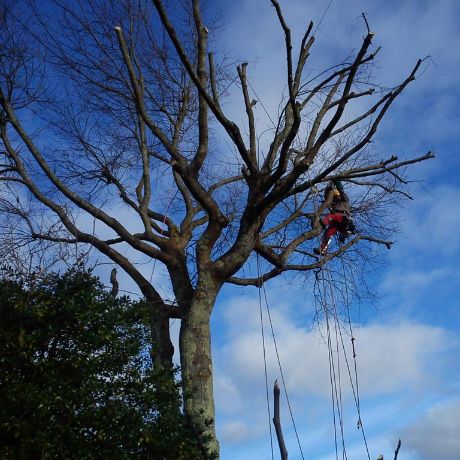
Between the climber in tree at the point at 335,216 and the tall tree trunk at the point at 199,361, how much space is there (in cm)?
174

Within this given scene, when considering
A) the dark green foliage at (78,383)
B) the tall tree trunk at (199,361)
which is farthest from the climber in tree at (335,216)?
the dark green foliage at (78,383)

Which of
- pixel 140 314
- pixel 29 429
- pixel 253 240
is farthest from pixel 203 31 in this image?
pixel 29 429

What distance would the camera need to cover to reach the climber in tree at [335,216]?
8.41 metres

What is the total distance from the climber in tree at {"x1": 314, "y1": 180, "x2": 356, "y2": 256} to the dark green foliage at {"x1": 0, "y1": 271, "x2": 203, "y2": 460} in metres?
3.23

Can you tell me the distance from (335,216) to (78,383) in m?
4.10

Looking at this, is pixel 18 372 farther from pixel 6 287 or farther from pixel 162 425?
pixel 162 425

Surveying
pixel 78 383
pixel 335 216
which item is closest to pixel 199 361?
pixel 78 383

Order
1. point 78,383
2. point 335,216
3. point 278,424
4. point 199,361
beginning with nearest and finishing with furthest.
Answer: point 278,424 < point 78,383 < point 199,361 < point 335,216

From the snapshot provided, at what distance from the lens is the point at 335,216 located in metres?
8.47

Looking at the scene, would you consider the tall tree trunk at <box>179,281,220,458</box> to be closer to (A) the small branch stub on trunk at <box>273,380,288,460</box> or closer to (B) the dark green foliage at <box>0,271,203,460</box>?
(B) the dark green foliage at <box>0,271,203,460</box>

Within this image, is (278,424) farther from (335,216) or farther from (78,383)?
(335,216)

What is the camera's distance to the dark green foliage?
5.20 metres

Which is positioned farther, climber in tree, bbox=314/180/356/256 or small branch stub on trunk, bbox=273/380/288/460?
climber in tree, bbox=314/180/356/256

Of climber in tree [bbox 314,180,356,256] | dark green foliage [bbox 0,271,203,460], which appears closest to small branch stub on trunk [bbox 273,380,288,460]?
dark green foliage [bbox 0,271,203,460]
